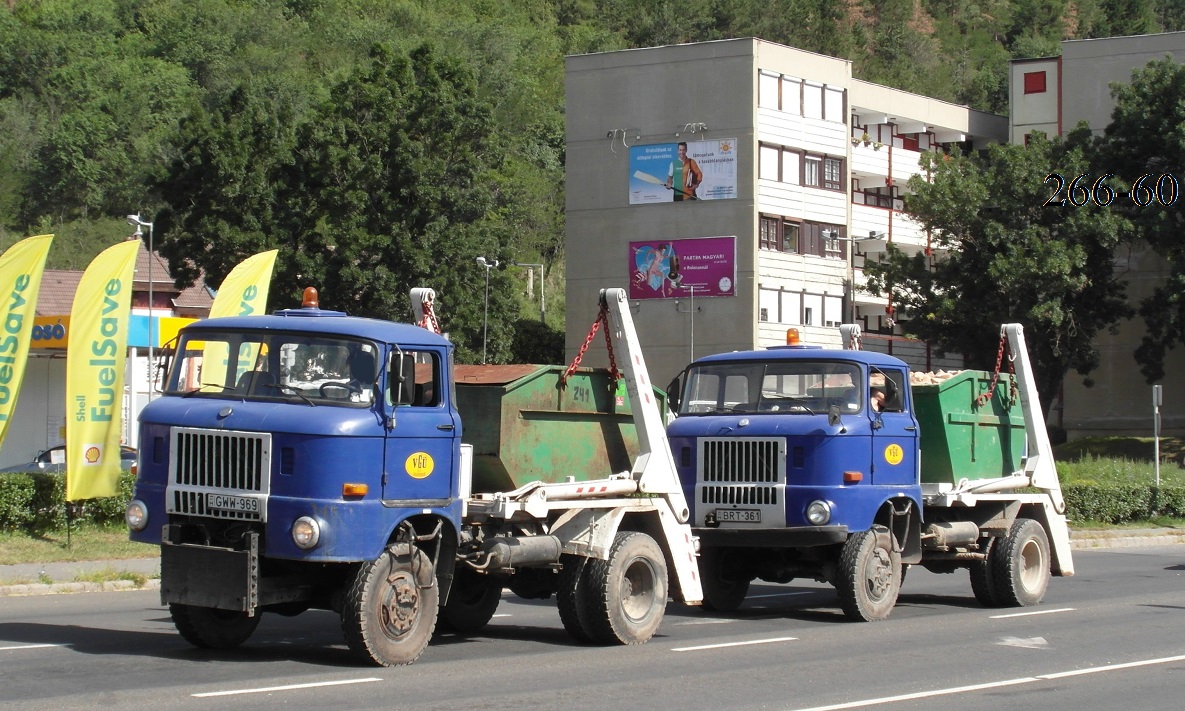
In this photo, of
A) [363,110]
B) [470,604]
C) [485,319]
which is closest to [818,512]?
[470,604]

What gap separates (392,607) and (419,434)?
1324 mm

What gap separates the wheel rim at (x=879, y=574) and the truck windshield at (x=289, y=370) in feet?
20.3

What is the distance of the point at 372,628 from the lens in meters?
10.6

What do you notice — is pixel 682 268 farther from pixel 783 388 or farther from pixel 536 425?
pixel 536 425

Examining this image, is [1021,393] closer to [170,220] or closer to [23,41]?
[170,220]

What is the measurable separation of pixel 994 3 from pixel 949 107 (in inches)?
4114

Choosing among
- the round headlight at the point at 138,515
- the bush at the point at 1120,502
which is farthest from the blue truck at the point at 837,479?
the bush at the point at 1120,502

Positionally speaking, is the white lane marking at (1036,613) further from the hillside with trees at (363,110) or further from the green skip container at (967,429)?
the hillside with trees at (363,110)

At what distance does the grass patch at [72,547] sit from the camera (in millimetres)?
18750

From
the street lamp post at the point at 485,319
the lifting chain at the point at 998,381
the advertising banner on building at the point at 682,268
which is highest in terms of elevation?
the advertising banner on building at the point at 682,268

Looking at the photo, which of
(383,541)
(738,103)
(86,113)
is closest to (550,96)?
(86,113)

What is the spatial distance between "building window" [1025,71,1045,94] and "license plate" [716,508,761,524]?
52.6 metres

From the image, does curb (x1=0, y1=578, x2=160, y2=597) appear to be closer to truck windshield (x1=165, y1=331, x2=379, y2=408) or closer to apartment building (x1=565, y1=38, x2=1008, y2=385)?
truck windshield (x1=165, y1=331, x2=379, y2=408)

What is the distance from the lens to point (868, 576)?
14.7 meters
